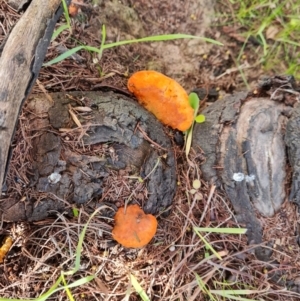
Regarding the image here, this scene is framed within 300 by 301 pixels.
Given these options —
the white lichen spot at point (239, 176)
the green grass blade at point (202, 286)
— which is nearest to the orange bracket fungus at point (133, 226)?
the green grass blade at point (202, 286)

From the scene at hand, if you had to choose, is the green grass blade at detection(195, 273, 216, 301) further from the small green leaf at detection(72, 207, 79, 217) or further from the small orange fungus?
the small orange fungus

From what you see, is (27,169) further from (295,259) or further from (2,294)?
(295,259)

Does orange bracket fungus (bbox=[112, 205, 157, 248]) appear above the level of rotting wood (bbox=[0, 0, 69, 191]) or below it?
below

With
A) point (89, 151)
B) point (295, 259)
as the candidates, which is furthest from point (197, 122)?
point (295, 259)

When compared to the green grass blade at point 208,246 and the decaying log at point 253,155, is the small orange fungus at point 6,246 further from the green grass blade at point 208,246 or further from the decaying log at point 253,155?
the decaying log at point 253,155

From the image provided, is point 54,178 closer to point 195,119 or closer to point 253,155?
point 195,119

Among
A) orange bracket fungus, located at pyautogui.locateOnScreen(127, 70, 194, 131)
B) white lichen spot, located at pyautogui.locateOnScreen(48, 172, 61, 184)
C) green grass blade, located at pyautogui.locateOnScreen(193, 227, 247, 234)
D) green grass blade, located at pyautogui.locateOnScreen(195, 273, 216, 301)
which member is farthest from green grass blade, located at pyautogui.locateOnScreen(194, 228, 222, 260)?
white lichen spot, located at pyautogui.locateOnScreen(48, 172, 61, 184)
